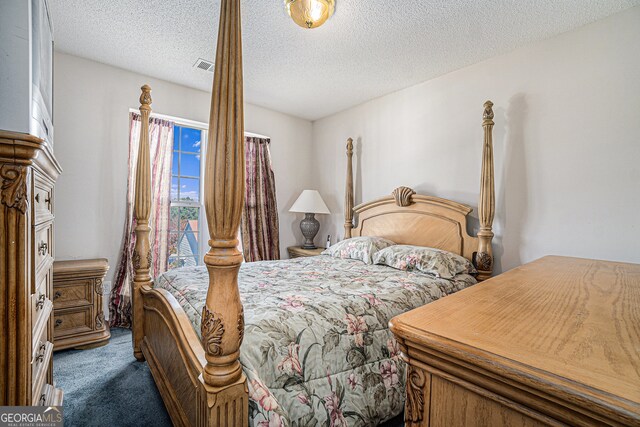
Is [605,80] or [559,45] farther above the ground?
[559,45]

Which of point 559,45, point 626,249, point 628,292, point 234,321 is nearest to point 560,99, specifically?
point 559,45

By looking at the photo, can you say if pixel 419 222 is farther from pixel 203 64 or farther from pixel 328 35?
pixel 203 64

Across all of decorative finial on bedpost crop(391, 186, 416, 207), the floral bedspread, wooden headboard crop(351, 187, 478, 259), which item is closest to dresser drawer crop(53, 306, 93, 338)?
the floral bedspread

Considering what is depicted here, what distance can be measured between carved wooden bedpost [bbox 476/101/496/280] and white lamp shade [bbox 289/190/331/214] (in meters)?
1.84

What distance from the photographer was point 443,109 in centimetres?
289

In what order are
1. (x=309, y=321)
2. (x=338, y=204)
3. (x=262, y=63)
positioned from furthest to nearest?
(x=338, y=204), (x=262, y=63), (x=309, y=321)

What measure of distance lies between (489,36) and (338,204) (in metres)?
2.37

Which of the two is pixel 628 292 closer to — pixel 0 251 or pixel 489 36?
pixel 0 251

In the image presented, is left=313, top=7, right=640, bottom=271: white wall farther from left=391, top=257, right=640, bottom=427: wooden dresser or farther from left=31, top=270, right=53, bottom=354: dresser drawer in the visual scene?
left=31, top=270, right=53, bottom=354: dresser drawer

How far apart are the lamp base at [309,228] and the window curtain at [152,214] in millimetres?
1607

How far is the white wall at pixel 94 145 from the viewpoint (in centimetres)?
264

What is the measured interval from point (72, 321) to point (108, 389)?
91cm

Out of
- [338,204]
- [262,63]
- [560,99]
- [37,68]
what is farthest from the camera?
[338,204]

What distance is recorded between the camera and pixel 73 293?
7.90 ft
